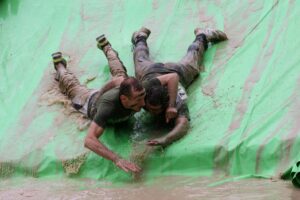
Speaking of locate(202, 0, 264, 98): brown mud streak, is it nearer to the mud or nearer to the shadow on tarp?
the mud

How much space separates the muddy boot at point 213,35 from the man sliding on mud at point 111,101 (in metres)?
0.71

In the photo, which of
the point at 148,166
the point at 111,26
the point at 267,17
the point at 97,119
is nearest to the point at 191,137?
the point at 148,166

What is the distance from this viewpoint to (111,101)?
432cm

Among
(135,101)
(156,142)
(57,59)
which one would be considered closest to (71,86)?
(57,59)

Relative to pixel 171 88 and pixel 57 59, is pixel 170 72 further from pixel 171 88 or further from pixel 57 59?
pixel 57 59

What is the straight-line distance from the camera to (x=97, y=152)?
420 centimetres

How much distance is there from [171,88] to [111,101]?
1.39 feet

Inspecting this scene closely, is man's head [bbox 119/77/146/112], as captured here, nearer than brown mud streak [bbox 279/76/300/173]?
No

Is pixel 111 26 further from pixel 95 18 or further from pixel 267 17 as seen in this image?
pixel 267 17

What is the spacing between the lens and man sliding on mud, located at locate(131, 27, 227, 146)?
4.31 m

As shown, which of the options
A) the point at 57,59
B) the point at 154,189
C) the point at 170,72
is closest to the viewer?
the point at 154,189

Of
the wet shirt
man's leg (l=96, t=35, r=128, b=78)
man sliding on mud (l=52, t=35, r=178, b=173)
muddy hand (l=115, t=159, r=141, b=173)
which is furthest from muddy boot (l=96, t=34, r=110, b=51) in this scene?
muddy hand (l=115, t=159, r=141, b=173)

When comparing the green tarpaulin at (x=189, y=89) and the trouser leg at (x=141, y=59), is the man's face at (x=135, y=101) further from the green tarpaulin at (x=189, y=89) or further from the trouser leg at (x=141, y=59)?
the trouser leg at (x=141, y=59)

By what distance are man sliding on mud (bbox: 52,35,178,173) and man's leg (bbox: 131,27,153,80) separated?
14 centimetres
